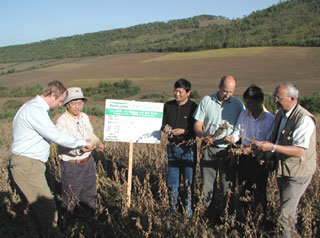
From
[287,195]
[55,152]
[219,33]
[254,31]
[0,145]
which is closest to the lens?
[287,195]

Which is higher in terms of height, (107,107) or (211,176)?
(107,107)

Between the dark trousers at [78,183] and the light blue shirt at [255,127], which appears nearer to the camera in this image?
the light blue shirt at [255,127]

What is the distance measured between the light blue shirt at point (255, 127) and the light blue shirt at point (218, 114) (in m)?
0.17

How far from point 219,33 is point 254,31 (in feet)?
33.9

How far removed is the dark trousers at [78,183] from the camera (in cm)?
314

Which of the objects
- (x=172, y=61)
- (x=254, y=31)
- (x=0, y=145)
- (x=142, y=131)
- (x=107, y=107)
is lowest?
(x=0, y=145)

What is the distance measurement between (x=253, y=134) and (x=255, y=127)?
84mm

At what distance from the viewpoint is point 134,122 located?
3.54 meters

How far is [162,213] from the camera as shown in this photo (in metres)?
3.20

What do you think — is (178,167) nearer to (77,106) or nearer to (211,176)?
(211,176)

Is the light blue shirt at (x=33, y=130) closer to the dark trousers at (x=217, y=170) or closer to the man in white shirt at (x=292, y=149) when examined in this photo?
the dark trousers at (x=217, y=170)

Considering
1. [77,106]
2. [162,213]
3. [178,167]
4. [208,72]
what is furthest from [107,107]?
[208,72]

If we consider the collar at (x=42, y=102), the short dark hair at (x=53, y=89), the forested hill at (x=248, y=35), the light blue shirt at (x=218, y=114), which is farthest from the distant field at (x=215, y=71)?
the collar at (x=42, y=102)

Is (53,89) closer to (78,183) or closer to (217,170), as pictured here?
(78,183)
